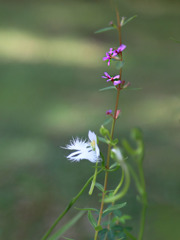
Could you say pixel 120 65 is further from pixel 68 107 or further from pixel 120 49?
pixel 68 107

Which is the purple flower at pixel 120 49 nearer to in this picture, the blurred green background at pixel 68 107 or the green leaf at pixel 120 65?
the green leaf at pixel 120 65

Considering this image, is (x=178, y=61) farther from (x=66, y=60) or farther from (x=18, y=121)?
(x=18, y=121)

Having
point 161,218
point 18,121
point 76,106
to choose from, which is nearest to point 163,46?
point 76,106

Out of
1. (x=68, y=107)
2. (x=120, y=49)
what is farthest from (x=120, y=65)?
(x=68, y=107)

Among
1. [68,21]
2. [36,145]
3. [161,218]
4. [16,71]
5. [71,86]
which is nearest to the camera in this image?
[161,218]

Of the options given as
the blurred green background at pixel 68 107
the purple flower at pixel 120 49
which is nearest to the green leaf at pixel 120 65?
the purple flower at pixel 120 49

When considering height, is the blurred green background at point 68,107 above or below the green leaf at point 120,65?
above

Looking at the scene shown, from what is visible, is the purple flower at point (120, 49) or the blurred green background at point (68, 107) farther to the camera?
the blurred green background at point (68, 107)

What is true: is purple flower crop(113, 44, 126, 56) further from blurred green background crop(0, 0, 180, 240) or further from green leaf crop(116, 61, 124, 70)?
blurred green background crop(0, 0, 180, 240)

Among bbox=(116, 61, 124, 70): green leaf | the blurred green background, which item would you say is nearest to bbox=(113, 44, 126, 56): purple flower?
bbox=(116, 61, 124, 70): green leaf

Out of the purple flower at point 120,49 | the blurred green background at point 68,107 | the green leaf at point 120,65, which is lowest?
the green leaf at point 120,65
